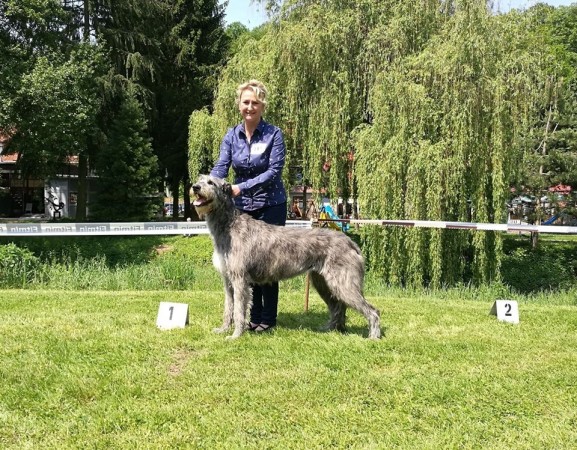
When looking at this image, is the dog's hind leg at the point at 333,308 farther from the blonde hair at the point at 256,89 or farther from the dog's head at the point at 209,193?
the blonde hair at the point at 256,89

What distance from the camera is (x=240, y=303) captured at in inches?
201

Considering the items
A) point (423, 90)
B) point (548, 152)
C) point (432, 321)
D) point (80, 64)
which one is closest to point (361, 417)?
point (432, 321)

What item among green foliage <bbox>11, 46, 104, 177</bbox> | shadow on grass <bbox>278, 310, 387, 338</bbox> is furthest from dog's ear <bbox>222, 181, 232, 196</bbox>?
green foliage <bbox>11, 46, 104, 177</bbox>

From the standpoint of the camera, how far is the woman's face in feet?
17.1

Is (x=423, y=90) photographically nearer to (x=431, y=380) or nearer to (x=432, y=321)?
(x=432, y=321)

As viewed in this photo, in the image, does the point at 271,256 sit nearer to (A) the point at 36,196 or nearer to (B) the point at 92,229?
(B) the point at 92,229

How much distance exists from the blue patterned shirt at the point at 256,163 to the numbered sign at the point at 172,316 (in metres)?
1.18

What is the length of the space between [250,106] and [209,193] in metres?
0.97

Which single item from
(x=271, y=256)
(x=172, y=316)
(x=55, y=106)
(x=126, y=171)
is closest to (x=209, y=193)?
(x=271, y=256)

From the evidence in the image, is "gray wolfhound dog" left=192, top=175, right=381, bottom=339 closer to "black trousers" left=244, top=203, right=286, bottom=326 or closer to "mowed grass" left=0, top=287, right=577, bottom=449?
"black trousers" left=244, top=203, right=286, bottom=326

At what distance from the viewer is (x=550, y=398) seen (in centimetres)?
370

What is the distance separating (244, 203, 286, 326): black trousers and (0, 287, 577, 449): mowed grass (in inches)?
11.6

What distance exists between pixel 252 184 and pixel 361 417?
251 centimetres

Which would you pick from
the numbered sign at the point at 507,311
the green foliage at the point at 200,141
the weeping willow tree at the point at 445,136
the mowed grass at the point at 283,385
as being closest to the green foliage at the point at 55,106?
the green foliage at the point at 200,141
